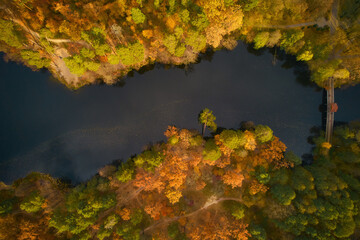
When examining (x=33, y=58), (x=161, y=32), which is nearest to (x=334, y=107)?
(x=161, y=32)

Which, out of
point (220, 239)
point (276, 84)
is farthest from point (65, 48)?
point (220, 239)

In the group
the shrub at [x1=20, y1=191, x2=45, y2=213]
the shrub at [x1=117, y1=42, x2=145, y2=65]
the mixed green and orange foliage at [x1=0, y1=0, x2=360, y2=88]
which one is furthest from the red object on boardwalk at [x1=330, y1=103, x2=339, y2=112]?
the shrub at [x1=20, y1=191, x2=45, y2=213]

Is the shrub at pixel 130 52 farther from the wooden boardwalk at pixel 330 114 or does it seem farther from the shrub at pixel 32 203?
the wooden boardwalk at pixel 330 114

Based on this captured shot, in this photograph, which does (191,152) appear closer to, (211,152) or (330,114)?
(211,152)

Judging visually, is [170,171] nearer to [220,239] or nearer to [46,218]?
[220,239]

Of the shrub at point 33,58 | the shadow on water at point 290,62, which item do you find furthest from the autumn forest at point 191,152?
the shadow on water at point 290,62

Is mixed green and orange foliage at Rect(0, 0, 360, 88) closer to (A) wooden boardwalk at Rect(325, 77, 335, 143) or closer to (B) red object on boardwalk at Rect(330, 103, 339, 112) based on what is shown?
(A) wooden boardwalk at Rect(325, 77, 335, 143)
